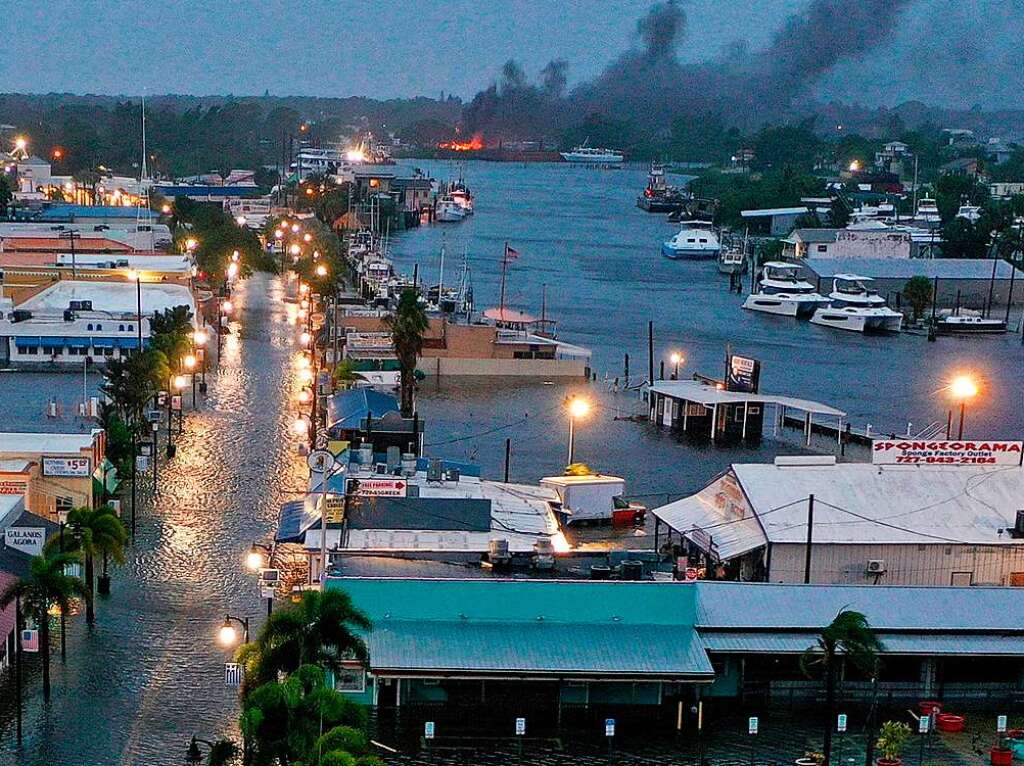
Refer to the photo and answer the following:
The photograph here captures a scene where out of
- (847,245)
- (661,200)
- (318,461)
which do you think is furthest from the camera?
(661,200)

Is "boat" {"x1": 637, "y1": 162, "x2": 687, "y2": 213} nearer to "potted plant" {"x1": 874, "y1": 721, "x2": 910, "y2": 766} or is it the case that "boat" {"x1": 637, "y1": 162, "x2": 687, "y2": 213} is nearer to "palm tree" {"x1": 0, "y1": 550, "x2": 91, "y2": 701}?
"palm tree" {"x1": 0, "y1": 550, "x2": 91, "y2": 701}

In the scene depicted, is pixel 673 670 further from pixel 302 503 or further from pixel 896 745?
pixel 302 503

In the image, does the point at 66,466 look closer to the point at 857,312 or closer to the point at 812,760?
the point at 812,760

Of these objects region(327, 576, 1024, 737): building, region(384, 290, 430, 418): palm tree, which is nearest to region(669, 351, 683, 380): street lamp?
region(384, 290, 430, 418): palm tree

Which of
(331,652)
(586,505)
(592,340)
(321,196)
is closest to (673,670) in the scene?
(331,652)

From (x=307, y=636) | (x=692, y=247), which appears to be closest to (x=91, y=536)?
(x=307, y=636)
